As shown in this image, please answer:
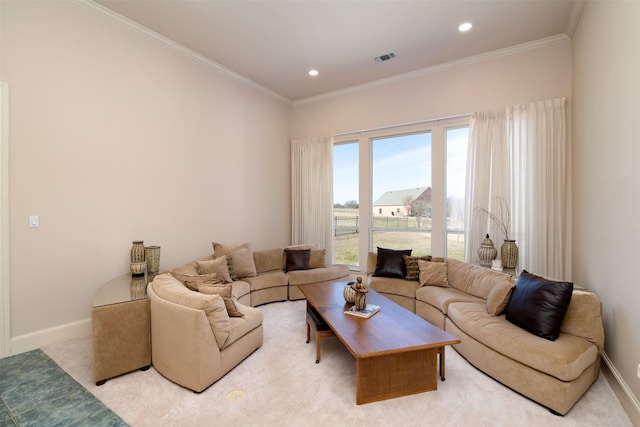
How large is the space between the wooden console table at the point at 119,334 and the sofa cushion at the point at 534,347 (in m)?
2.97

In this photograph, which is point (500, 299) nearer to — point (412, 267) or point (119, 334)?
point (412, 267)

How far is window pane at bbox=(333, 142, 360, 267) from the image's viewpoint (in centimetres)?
579

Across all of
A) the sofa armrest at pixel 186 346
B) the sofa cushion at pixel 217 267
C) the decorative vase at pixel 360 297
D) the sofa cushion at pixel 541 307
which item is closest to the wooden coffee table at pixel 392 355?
the decorative vase at pixel 360 297

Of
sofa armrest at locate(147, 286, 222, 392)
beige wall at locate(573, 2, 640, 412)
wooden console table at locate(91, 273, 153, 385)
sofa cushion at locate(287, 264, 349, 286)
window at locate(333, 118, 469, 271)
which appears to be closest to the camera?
beige wall at locate(573, 2, 640, 412)

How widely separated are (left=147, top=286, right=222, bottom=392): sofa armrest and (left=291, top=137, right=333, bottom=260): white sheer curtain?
365cm

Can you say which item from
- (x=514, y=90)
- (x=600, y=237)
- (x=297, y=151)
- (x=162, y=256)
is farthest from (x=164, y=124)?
(x=600, y=237)

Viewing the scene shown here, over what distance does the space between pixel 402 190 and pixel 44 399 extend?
5062 mm

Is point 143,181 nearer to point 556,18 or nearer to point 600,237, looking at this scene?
point 600,237

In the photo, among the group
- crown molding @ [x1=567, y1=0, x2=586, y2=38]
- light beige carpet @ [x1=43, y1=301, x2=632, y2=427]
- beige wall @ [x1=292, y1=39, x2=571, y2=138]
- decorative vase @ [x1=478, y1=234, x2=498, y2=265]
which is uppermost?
crown molding @ [x1=567, y1=0, x2=586, y2=38]

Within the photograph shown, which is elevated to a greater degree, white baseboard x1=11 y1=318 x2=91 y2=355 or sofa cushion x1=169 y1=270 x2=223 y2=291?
sofa cushion x1=169 y1=270 x2=223 y2=291

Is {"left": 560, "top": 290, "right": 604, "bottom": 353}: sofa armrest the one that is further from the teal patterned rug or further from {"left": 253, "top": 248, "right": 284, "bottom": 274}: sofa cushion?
{"left": 253, "top": 248, "right": 284, "bottom": 274}: sofa cushion

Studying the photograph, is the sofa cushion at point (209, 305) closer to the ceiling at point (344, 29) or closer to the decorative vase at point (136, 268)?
the decorative vase at point (136, 268)

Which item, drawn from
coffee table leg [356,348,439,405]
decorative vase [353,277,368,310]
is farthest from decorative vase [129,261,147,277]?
coffee table leg [356,348,439,405]

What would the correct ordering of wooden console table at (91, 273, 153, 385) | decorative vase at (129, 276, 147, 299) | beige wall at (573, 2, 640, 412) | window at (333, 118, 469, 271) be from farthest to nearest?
window at (333, 118, 469, 271) → decorative vase at (129, 276, 147, 299) → wooden console table at (91, 273, 153, 385) → beige wall at (573, 2, 640, 412)
